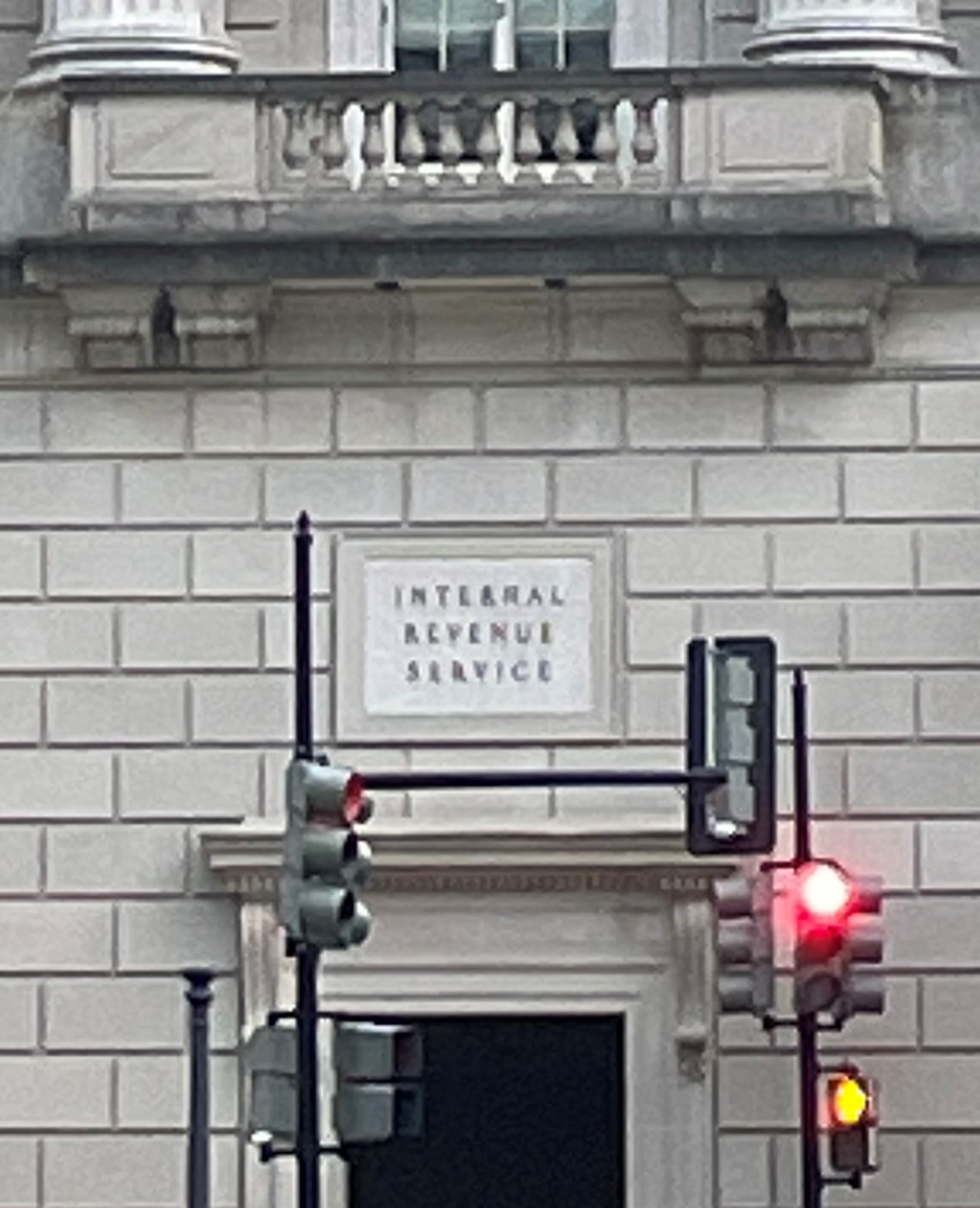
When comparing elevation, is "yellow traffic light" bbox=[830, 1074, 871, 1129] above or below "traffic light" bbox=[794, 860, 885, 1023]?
below

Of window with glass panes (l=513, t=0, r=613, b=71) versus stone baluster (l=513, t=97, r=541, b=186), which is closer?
stone baluster (l=513, t=97, r=541, b=186)

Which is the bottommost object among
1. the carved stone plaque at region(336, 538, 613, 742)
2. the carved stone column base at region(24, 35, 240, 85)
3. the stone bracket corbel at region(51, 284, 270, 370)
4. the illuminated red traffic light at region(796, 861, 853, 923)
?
the illuminated red traffic light at region(796, 861, 853, 923)

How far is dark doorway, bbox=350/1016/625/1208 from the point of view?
38.7 metres

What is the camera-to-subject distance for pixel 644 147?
38.2 m

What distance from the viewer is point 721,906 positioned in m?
36.2

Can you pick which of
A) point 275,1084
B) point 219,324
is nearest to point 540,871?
point 219,324

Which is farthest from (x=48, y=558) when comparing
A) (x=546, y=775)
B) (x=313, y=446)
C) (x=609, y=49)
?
(x=546, y=775)

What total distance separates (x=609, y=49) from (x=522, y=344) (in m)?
1.81

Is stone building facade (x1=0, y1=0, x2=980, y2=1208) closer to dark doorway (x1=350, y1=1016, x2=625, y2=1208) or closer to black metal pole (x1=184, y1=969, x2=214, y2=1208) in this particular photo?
dark doorway (x1=350, y1=1016, x2=625, y2=1208)

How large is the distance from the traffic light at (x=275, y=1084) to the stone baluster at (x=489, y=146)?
7.80m

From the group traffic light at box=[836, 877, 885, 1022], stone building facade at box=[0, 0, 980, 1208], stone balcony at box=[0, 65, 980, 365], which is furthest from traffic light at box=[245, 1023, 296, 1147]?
stone balcony at box=[0, 65, 980, 365]

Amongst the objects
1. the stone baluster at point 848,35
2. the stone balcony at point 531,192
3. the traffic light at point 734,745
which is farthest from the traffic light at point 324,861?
the stone baluster at point 848,35

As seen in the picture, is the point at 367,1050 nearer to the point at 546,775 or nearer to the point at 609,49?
the point at 546,775

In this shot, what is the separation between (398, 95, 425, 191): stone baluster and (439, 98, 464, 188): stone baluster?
0.37 ft
